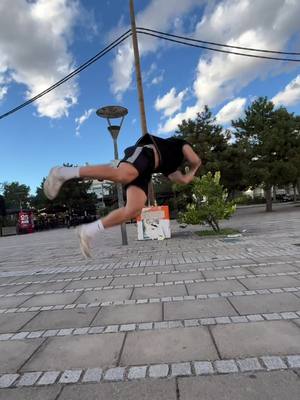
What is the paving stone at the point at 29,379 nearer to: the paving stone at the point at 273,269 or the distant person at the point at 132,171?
the distant person at the point at 132,171

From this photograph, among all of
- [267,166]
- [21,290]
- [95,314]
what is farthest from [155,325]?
[267,166]

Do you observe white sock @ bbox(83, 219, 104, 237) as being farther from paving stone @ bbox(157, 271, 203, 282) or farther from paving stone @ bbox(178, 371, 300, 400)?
paving stone @ bbox(157, 271, 203, 282)

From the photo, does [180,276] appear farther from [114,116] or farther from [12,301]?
[114,116]

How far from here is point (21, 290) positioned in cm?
650

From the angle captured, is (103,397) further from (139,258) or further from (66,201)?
(66,201)

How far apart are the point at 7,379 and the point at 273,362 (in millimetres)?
2052

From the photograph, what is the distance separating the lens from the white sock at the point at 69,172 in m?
3.64

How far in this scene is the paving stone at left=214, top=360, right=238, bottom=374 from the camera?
114 inches

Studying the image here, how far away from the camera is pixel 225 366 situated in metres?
2.97

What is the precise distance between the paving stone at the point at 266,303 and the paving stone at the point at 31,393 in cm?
223

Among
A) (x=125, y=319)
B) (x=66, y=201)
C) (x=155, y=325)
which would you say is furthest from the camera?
(x=66, y=201)

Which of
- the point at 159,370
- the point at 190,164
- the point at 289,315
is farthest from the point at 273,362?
the point at 190,164

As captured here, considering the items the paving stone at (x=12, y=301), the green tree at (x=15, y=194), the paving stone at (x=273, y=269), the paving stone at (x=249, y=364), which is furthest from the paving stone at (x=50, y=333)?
the green tree at (x=15, y=194)

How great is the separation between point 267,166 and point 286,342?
84.5 ft
